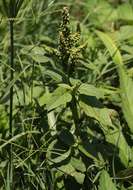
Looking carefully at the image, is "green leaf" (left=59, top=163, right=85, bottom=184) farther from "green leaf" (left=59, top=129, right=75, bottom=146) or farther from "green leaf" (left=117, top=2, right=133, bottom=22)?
"green leaf" (left=117, top=2, right=133, bottom=22)

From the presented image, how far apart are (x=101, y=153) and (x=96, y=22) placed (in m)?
1.27

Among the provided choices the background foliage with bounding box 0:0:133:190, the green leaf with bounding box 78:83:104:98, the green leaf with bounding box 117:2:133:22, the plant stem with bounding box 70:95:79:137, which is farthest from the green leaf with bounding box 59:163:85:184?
the green leaf with bounding box 117:2:133:22

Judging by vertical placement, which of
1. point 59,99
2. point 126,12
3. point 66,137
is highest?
point 126,12

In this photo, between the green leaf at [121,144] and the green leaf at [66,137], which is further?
the green leaf at [121,144]

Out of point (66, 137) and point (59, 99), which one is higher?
point (59, 99)

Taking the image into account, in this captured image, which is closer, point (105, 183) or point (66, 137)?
point (105, 183)

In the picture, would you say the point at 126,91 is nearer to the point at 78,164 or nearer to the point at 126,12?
the point at 78,164

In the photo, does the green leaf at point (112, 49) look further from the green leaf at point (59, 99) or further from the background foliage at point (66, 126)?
the green leaf at point (59, 99)

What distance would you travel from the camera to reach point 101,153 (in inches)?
70.0

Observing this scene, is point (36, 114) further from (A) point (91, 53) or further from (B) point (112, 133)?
(A) point (91, 53)

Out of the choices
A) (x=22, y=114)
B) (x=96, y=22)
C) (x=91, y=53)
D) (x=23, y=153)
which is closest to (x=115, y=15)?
(x=96, y=22)

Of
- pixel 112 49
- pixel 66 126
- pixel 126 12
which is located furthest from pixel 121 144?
pixel 126 12

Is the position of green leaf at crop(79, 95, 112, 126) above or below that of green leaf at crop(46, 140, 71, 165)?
above

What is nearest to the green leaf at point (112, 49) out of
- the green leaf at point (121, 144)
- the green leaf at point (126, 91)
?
the green leaf at point (126, 91)
